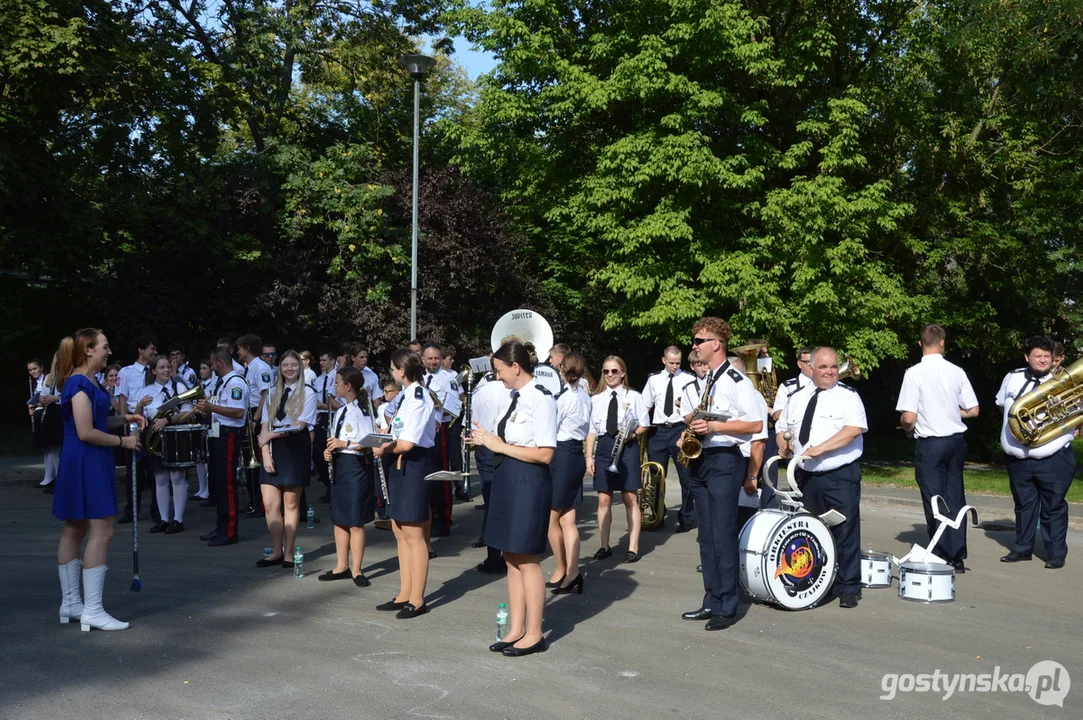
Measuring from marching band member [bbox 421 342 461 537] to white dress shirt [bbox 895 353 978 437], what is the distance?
15.6 feet

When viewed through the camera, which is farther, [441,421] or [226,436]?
[441,421]

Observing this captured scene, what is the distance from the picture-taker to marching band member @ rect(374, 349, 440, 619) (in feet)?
25.2

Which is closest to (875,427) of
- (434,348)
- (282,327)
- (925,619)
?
(282,327)

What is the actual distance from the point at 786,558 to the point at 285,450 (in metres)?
4.45

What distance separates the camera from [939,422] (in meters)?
9.44

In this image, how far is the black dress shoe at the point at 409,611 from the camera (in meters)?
7.61

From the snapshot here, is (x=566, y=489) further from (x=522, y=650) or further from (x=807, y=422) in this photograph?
(x=522, y=650)

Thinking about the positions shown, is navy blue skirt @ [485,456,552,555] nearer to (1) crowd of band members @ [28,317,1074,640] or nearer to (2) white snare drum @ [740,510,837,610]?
(1) crowd of band members @ [28,317,1074,640]

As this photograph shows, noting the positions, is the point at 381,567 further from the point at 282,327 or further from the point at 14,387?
the point at 14,387

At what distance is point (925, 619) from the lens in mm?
7680

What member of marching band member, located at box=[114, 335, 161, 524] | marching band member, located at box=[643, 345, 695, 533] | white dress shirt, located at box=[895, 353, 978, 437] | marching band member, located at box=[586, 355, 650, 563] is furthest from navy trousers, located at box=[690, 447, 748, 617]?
marching band member, located at box=[114, 335, 161, 524]

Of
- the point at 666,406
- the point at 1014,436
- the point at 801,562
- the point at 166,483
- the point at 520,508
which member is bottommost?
the point at 801,562

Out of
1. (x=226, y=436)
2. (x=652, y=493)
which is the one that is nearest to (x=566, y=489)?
(x=652, y=493)

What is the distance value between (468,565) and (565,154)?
1598 cm
